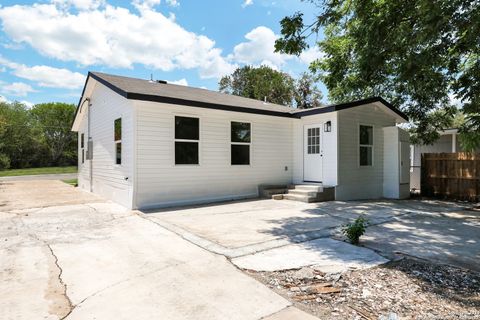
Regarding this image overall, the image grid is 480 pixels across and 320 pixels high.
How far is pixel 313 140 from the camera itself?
10.1m

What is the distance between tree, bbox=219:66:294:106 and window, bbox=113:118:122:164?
67.8ft

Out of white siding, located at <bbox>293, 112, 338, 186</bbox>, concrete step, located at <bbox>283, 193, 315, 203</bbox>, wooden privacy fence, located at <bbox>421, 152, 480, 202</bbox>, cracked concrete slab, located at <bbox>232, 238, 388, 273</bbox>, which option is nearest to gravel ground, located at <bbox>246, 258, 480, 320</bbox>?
cracked concrete slab, located at <bbox>232, 238, 388, 273</bbox>

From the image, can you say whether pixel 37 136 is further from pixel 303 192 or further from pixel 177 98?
pixel 303 192

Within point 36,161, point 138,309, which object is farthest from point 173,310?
point 36,161

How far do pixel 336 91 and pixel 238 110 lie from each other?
6.33 meters

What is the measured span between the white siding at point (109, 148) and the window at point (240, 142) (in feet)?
10.2

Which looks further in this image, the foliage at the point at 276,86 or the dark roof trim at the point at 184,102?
the foliage at the point at 276,86

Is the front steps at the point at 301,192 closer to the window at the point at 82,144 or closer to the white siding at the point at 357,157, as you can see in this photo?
the white siding at the point at 357,157

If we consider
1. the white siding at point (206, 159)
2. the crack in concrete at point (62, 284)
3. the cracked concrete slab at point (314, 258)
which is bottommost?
the crack in concrete at point (62, 284)

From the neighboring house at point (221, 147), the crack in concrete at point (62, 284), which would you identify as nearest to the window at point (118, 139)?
the neighboring house at point (221, 147)

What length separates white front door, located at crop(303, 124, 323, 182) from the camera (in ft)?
32.2

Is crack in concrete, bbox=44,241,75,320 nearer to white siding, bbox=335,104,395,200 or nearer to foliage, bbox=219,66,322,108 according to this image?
white siding, bbox=335,104,395,200

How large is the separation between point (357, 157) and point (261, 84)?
70.5 ft

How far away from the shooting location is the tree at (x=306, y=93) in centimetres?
2806
